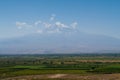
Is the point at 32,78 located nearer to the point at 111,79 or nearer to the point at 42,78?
the point at 42,78

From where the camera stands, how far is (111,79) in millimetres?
77688

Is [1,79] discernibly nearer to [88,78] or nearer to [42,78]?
[42,78]

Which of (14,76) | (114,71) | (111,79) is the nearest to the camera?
(111,79)

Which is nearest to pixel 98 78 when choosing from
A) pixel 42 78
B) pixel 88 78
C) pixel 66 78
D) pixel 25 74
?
pixel 88 78

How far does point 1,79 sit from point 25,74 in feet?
39.6

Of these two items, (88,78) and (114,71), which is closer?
(88,78)

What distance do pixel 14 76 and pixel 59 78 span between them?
15.8m

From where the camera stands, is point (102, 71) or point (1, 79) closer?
point (1, 79)

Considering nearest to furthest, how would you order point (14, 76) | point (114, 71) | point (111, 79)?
1. point (111, 79)
2. point (14, 76)
3. point (114, 71)

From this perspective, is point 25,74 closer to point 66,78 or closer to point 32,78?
point 32,78

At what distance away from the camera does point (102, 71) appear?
3809 inches

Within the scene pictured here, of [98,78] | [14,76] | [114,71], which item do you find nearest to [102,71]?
[114,71]

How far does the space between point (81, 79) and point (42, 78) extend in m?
11.6

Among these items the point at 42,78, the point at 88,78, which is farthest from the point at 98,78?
the point at 42,78
